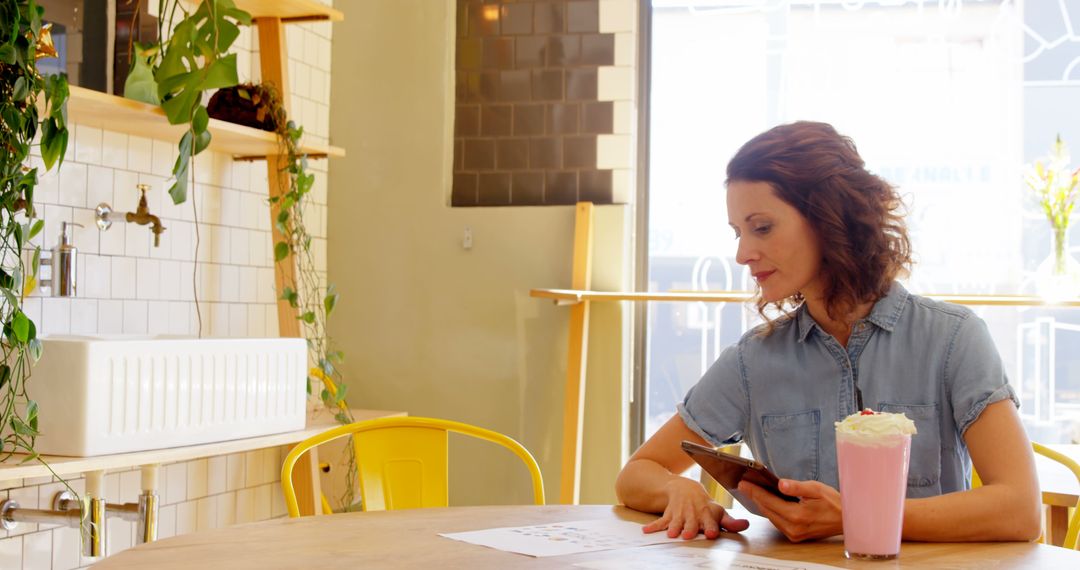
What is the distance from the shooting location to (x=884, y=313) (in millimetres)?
1750

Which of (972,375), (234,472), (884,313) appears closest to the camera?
(972,375)

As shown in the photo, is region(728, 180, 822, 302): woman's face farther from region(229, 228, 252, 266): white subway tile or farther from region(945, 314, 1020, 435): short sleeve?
region(229, 228, 252, 266): white subway tile

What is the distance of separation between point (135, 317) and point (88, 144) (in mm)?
477

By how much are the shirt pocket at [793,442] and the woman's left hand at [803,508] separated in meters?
0.34

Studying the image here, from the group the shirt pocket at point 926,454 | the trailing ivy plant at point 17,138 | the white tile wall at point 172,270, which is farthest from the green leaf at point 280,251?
the shirt pocket at point 926,454

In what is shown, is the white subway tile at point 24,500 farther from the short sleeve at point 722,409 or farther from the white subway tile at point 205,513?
the short sleeve at point 722,409

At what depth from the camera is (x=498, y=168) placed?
382 cm

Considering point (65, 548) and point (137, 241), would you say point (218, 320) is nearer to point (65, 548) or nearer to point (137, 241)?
point (137, 241)

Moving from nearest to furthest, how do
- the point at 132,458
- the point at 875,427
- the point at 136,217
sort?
the point at 875,427
the point at 132,458
the point at 136,217

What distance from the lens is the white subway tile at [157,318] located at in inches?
120

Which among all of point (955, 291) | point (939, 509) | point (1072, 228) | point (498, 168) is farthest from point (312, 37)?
point (939, 509)

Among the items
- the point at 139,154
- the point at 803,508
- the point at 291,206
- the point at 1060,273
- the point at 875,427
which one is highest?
the point at 139,154

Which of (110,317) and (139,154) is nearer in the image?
(110,317)

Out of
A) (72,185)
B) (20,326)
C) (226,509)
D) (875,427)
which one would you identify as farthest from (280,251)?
(875,427)
